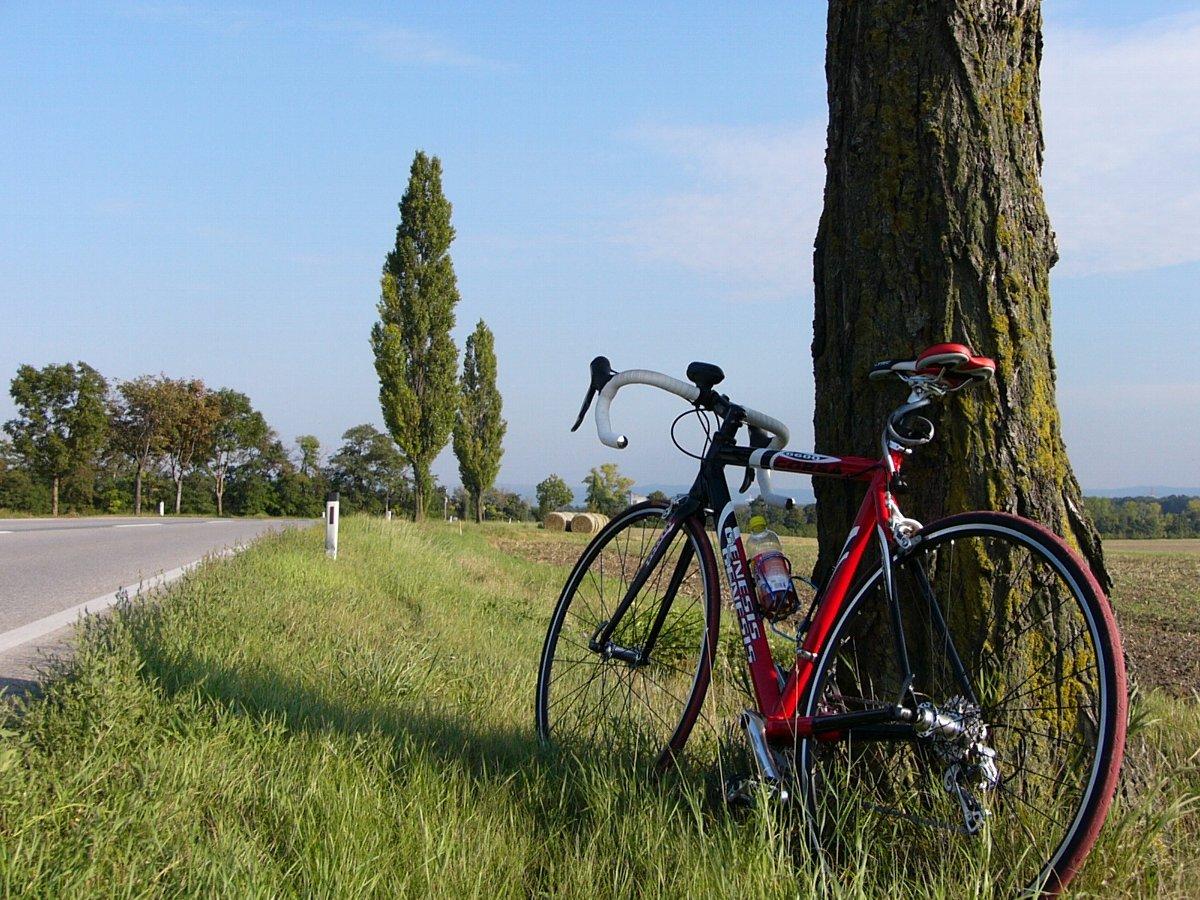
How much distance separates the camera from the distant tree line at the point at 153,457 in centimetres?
5403

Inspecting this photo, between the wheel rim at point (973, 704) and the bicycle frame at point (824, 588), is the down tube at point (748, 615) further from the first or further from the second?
the wheel rim at point (973, 704)

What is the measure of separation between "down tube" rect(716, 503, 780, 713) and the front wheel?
0.17 meters

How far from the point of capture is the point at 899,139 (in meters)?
3.01

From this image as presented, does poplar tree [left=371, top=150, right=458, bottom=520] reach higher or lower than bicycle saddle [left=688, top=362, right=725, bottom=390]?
higher

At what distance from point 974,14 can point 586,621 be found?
2507 millimetres

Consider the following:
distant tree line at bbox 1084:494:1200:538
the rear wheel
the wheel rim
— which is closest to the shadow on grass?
the rear wheel

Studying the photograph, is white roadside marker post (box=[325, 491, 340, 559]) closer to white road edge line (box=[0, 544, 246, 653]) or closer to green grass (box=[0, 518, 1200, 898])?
white road edge line (box=[0, 544, 246, 653])

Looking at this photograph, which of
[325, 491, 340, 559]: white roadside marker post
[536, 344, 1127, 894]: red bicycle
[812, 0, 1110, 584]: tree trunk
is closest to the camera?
[536, 344, 1127, 894]: red bicycle

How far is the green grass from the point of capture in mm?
2227

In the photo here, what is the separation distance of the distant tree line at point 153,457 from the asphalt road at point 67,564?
27.2m

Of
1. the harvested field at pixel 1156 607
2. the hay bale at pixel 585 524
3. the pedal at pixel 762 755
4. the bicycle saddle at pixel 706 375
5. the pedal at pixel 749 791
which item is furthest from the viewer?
the hay bale at pixel 585 524

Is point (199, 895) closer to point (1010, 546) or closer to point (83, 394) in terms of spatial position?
Result: point (1010, 546)

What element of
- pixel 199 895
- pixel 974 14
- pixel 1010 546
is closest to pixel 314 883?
pixel 199 895

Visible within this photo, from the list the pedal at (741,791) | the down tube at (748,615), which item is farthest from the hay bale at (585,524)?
the pedal at (741,791)
